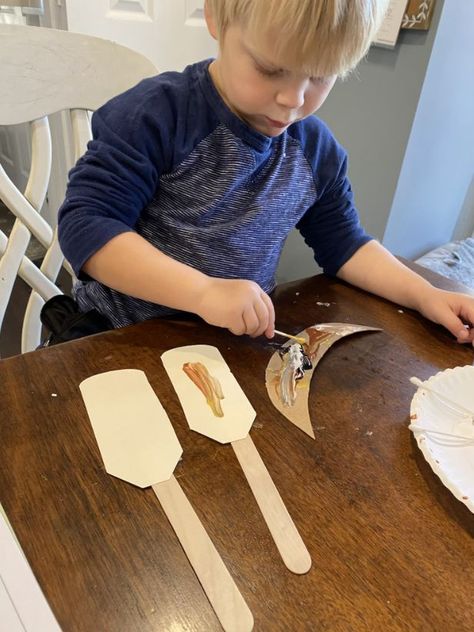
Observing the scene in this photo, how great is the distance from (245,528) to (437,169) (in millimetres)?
1335

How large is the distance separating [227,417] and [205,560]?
144 mm

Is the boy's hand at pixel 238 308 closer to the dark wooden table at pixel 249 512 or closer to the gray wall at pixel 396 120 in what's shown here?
the dark wooden table at pixel 249 512

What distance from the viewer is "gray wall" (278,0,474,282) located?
3.89 ft

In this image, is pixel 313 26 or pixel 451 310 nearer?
pixel 313 26

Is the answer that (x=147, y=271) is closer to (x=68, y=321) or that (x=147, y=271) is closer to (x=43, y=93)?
(x=68, y=321)

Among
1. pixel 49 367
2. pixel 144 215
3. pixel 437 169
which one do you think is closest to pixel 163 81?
pixel 144 215

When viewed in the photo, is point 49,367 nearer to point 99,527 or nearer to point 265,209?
point 99,527

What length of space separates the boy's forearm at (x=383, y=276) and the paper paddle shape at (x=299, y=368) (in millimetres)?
93

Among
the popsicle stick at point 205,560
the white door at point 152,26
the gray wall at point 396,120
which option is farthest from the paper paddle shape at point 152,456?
the white door at point 152,26

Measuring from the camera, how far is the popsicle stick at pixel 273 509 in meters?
0.36

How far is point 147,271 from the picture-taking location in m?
0.57

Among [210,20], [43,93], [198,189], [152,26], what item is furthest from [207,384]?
[152,26]

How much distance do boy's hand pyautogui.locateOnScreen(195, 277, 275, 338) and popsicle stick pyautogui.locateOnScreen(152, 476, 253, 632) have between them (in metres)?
0.20

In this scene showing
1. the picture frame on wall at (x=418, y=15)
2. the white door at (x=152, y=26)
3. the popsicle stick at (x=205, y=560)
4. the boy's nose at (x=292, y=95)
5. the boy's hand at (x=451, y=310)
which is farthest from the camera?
the white door at (x=152, y=26)
